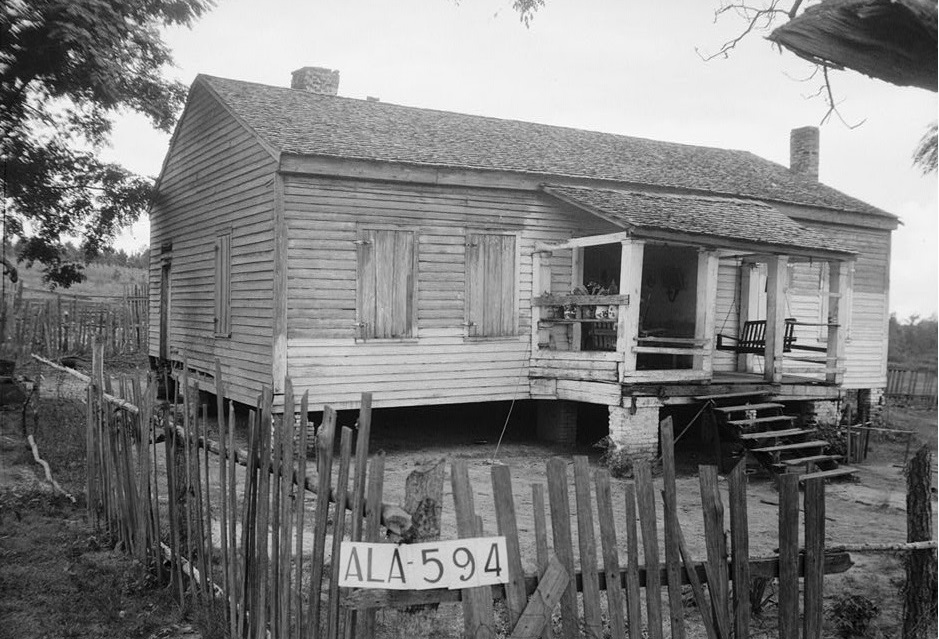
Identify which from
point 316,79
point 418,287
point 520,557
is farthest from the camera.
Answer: point 316,79

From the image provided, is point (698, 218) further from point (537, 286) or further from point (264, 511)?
point (264, 511)

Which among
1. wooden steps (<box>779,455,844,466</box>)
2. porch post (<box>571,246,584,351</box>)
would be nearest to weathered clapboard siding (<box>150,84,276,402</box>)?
porch post (<box>571,246,584,351</box>)

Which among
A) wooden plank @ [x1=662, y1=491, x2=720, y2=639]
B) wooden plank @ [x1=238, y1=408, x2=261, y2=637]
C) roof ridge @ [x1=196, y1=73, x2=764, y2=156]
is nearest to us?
wooden plank @ [x1=662, y1=491, x2=720, y2=639]

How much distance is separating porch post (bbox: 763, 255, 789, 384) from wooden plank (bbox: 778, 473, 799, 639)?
369 inches

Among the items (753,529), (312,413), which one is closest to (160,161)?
(312,413)

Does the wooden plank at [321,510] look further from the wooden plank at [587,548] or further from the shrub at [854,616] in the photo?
the shrub at [854,616]

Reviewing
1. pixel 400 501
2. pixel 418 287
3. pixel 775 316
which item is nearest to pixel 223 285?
pixel 418 287

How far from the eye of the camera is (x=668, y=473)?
337 cm

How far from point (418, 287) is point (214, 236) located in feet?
13.5

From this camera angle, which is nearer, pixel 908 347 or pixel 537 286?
pixel 537 286

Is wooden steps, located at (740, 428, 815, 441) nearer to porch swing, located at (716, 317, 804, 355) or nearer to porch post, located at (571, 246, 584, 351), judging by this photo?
porch swing, located at (716, 317, 804, 355)

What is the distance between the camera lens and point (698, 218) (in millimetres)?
12297

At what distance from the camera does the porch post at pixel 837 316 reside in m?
13.1

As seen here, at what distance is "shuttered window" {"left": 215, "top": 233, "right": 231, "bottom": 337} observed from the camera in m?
12.9
